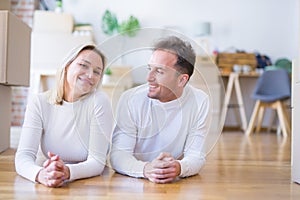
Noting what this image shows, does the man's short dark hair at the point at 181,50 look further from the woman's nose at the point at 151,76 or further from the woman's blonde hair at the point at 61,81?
the woman's blonde hair at the point at 61,81

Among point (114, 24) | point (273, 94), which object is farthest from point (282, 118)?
point (114, 24)

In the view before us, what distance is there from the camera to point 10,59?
5.07 feet

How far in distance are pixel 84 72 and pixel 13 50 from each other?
58 cm

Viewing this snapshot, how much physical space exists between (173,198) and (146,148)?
26 centimetres

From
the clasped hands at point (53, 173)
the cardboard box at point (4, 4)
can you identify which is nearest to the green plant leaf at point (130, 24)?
the cardboard box at point (4, 4)

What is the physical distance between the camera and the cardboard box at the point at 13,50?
1.49m

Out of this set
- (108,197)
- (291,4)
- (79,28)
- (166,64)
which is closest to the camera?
(108,197)

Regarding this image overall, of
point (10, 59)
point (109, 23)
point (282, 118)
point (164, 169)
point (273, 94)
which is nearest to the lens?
point (164, 169)

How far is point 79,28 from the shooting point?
12.2 feet

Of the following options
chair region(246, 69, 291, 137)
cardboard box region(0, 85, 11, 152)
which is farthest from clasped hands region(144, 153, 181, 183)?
chair region(246, 69, 291, 137)

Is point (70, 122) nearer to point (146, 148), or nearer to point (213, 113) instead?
point (146, 148)

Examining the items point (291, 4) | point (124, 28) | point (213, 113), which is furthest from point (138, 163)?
point (291, 4)

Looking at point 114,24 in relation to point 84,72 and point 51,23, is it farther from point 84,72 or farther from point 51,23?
point 84,72

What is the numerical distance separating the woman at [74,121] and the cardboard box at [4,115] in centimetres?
56
